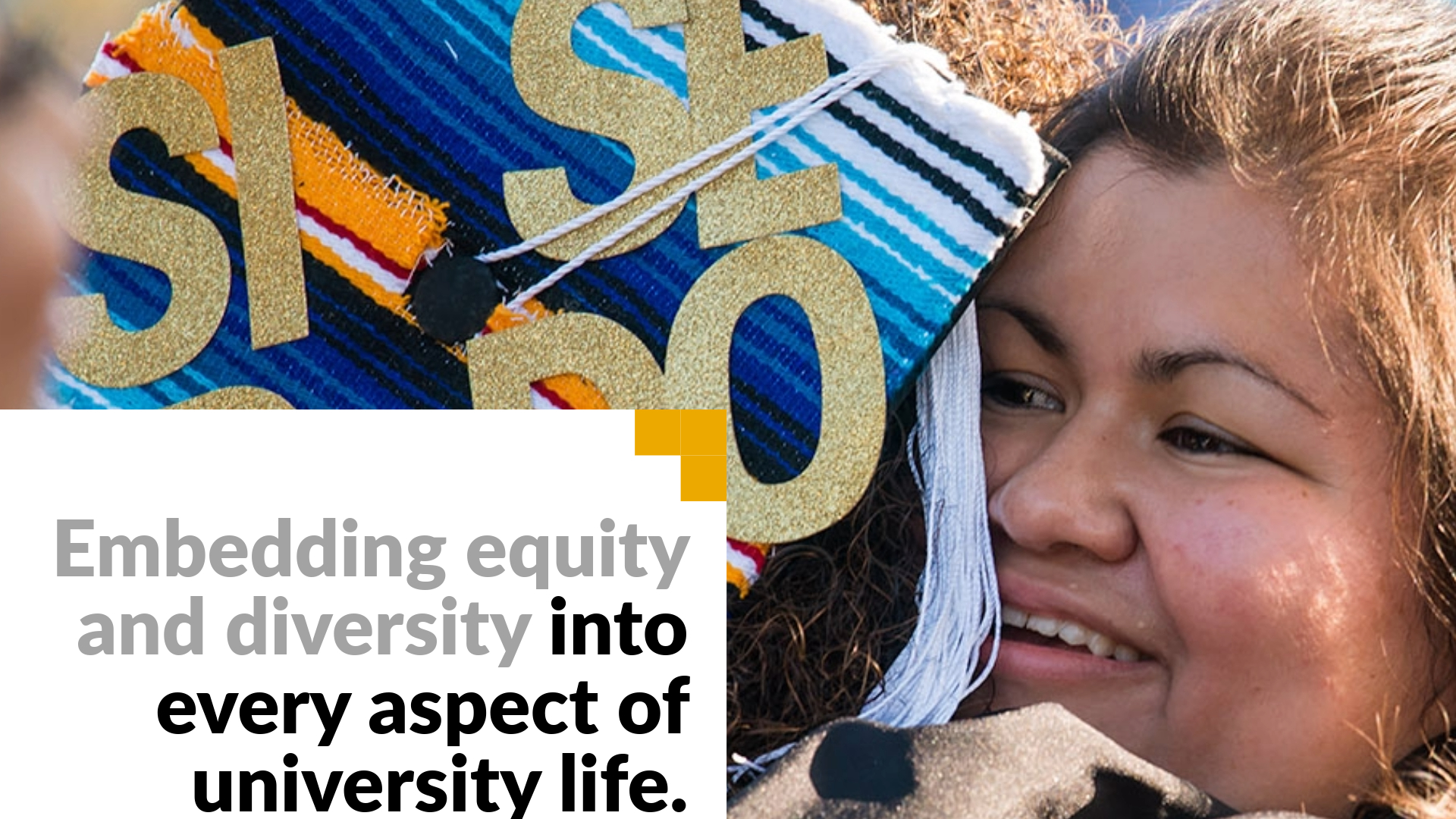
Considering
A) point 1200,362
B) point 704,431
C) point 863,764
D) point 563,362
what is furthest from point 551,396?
point 1200,362

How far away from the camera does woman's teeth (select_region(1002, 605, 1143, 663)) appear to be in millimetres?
1288

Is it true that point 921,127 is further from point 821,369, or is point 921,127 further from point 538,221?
point 538,221

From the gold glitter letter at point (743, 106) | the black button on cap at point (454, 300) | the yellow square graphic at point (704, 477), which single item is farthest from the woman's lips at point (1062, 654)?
the black button on cap at point (454, 300)

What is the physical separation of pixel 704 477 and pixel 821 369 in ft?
0.45

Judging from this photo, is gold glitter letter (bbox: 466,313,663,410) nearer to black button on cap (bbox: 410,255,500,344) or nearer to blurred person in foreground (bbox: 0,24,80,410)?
black button on cap (bbox: 410,255,500,344)

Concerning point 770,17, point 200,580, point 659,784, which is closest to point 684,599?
point 659,784

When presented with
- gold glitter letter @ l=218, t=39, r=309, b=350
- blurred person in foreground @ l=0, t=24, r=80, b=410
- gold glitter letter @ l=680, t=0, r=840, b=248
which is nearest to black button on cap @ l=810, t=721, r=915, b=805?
gold glitter letter @ l=680, t=0, r=840, b=248

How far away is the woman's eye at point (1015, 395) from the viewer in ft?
4.38

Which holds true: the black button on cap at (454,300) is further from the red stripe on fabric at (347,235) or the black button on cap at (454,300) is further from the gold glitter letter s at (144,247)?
the gold glitter letter s at (144,247)

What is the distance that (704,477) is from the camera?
1.22m

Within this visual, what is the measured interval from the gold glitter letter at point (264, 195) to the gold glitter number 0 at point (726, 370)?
0.15 meters

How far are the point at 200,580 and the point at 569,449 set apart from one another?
0.29m

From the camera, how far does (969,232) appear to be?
1271 mm

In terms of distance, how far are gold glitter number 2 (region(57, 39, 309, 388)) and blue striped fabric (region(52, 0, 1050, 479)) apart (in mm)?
12
